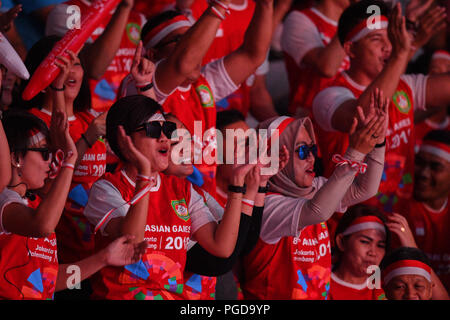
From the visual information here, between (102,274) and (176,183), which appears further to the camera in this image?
(176,183)

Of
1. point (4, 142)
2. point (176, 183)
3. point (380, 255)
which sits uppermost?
point (4, 142)

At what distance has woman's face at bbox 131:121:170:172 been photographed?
10.4 feet

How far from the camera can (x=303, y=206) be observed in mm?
3750

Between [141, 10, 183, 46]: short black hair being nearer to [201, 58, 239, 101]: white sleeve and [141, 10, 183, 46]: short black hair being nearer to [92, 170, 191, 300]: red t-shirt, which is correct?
[201, 58, 239, 101]: white sleeve

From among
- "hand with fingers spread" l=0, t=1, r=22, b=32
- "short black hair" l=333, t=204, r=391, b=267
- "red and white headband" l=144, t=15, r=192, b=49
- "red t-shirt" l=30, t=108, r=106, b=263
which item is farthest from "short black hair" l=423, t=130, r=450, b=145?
"hand with fingers spread" l=0, t=1, r=22, b=32

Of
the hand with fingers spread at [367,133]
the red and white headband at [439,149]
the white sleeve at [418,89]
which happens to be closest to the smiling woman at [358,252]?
the hand with fingers spread at [367,133]

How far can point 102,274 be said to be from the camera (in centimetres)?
316

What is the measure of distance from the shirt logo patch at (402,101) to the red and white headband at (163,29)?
4.42 feet

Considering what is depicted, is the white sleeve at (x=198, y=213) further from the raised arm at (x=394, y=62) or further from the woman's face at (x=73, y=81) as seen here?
the raised arm at (x=394, y=62)

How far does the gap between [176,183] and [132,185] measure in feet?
0.80

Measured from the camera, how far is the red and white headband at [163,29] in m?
4.07

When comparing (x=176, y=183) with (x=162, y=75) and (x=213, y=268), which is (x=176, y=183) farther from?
(x=162, y=75)

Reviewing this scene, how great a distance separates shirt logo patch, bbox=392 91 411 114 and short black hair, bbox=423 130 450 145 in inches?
28.4
